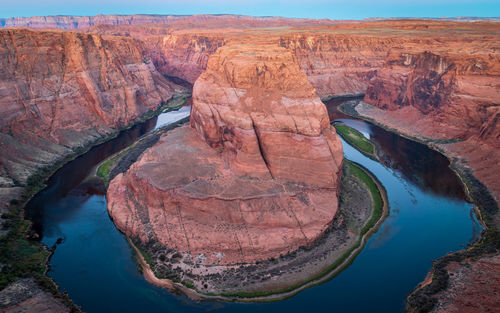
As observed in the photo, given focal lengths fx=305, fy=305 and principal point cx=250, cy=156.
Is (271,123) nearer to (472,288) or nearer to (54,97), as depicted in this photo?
(472,288)

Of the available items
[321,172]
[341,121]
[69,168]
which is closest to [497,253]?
[321,172]

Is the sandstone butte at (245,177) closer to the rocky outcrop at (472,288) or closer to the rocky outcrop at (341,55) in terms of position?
the rocky outcrop at (472,288)

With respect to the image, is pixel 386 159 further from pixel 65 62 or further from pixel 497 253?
pixel 65 62

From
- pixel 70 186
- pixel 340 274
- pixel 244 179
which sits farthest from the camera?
pixel 70 186

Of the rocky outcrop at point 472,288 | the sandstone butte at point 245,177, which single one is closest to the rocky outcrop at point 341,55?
the sandstone butte at point 245,177

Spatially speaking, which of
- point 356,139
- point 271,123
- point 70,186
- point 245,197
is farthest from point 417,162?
point 70,186

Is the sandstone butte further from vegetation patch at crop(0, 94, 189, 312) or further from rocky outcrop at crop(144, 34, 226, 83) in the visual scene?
rocky outcrop at crop(144, 34, 226, 83)
